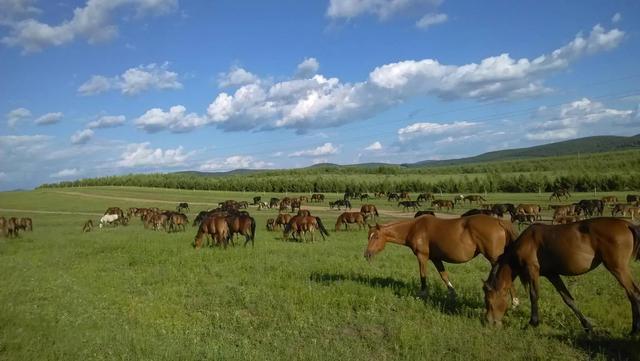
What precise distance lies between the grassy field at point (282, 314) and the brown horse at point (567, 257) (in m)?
0.48

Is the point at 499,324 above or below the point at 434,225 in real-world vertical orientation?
below

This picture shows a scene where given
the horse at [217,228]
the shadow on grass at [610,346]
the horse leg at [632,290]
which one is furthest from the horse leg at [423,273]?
the horse at [217,228]

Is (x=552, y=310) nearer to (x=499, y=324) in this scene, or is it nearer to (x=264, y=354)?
(x=499, y=324)

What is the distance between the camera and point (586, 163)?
94250 mm

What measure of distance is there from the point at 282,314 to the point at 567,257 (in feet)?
17.3

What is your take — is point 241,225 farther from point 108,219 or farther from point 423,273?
point 108,219

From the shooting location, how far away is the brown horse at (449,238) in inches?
405

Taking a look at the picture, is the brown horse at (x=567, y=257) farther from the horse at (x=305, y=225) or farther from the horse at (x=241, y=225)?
the horse at (x=305, y=225)

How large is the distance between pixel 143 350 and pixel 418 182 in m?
84.6

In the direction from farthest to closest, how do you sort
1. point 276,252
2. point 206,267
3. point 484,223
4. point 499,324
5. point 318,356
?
point 276,252
point 206,267
point 484,223
point 499,324
point 318,356

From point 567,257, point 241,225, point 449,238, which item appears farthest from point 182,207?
point 567,257

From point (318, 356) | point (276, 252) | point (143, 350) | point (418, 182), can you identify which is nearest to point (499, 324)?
point (318, 356)

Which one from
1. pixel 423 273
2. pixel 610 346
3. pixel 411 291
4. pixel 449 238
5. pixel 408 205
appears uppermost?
pixel 449 238

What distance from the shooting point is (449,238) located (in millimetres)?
10648
